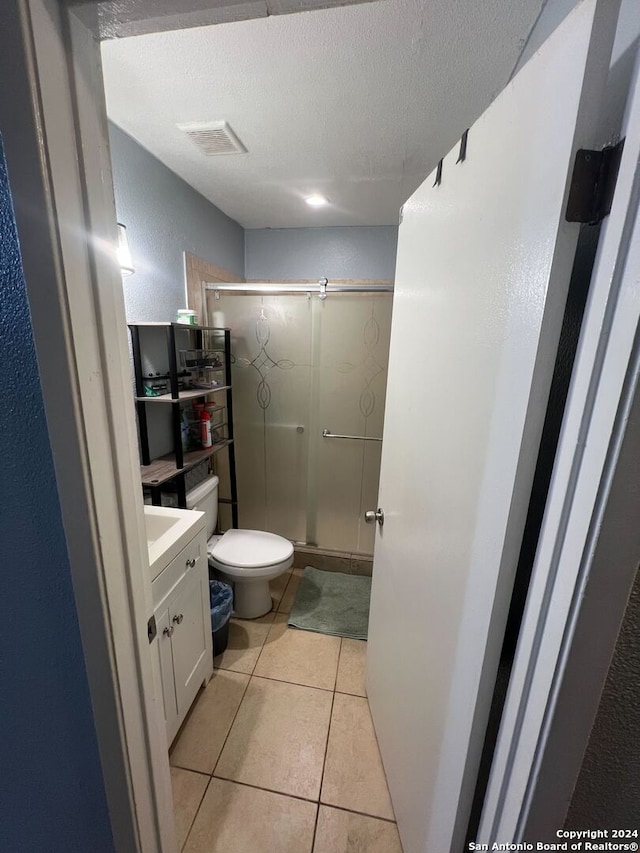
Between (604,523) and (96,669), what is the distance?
82 cm

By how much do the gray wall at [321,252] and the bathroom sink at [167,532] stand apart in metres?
1.91

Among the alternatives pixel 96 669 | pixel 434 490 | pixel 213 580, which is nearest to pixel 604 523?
pixel 434 490

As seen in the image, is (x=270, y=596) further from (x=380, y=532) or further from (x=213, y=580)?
(x=380, y=532)

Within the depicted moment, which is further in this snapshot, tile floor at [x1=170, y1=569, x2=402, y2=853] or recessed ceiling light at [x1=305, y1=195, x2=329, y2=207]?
recessed ceiling light at [x1=305, y1=195, x2=329, y2=207]

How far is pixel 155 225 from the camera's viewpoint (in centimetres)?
152

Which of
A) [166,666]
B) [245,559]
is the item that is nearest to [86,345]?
[166,666]

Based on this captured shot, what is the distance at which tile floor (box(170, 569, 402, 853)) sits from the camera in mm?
1017

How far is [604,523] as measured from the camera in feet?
1.20

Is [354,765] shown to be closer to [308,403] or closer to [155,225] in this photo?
[308,403]

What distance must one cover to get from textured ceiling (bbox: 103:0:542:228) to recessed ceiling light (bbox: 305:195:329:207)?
22cm

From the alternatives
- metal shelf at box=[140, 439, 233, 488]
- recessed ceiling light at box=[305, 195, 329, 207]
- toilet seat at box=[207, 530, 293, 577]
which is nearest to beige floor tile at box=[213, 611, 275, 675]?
toilet seat at box=[207, 530, 293, 577]

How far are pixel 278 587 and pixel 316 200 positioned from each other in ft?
7.82

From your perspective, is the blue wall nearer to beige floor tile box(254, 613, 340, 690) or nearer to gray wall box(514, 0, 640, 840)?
gray wall box(514, 0, 640, 840)

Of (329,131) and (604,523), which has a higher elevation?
(329,131)
